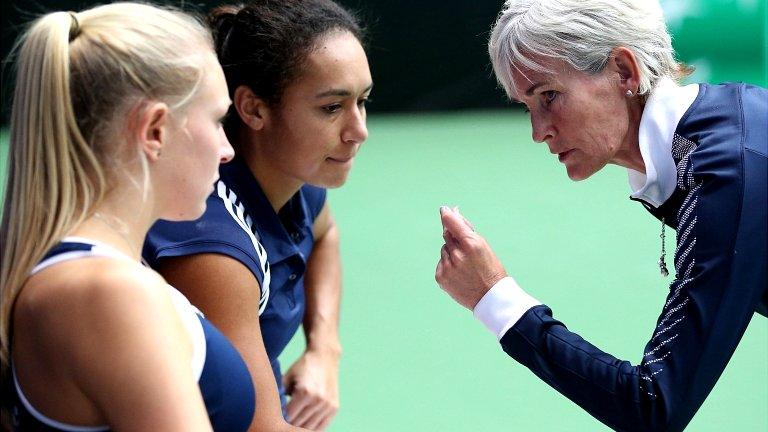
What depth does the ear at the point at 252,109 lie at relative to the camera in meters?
2.16

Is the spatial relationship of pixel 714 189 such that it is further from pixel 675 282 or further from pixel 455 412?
pixel 455 412

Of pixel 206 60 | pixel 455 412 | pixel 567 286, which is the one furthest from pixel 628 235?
pixel 206 60

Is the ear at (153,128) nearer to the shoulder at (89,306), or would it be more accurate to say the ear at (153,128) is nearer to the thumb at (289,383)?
the shoulder at (89,306)

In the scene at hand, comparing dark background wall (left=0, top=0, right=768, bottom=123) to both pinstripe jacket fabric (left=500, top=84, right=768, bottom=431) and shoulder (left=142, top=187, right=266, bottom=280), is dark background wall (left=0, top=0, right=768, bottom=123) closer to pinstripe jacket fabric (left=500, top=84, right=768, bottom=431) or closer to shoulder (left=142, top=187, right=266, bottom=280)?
shoulder (left=142, top=187, right=266, bottom=280)

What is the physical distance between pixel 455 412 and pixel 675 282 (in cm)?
173

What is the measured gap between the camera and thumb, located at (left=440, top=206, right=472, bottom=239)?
1.96 metres

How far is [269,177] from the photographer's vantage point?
2.20 meters

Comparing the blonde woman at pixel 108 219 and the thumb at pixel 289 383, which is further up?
the blonde woman at pixel 108 219

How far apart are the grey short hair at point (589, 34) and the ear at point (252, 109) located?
50cm

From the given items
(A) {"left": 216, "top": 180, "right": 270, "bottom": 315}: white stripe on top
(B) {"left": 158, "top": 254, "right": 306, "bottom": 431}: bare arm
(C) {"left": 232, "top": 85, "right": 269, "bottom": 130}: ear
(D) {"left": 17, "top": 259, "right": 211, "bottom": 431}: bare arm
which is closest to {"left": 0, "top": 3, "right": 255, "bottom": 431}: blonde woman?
(D) {"left": 17, "top": 259, "right": 211, "bottom": 431}: bare arm

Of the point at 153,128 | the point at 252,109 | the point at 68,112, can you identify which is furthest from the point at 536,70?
the point at 68,112

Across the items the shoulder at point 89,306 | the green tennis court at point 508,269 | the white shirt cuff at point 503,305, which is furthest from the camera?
the green tennis court at point 508,269

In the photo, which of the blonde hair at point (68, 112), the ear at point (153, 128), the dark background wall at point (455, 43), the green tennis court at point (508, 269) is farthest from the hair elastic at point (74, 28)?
the dark background wall at point (455, 43)

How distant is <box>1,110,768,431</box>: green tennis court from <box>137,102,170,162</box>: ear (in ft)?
6.75
